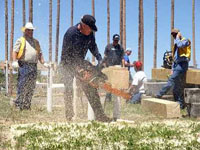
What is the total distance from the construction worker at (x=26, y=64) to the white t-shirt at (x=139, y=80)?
273 cm

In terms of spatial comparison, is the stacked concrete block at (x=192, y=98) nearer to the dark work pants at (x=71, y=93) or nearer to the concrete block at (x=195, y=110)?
the concrete block at (x=195, y=110)

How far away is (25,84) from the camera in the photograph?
8.98 meters

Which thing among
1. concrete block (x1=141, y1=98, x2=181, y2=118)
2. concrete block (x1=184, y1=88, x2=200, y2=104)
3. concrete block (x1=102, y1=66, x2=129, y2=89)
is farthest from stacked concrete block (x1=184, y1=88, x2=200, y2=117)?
concrete block (x1=102, y1=66, x2=129, y2=89)

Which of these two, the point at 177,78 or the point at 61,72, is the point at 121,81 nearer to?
the point at 61,72

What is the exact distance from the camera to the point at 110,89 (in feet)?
22.5

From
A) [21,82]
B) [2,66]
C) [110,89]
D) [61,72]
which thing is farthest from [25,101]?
[2,66]

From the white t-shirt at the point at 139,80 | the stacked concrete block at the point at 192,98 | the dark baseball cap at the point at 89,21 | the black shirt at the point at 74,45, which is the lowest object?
the stacked concrete block at the point at 192,98

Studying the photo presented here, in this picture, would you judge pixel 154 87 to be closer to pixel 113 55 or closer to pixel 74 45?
pixel 113 55

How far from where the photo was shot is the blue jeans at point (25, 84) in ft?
29.2

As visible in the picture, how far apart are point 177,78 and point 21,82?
3748 mm

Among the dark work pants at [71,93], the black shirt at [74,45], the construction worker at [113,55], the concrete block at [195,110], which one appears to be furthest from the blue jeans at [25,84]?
the concrete block at [195,110]

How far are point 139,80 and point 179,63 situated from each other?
1.74 metres

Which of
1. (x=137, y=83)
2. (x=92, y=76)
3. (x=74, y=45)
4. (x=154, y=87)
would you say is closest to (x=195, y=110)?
(x=154, y=87)

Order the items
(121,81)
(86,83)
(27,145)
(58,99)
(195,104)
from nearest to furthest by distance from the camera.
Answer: (27,145) → (86,83) → (121,81) → (195,104) → (58,99)
